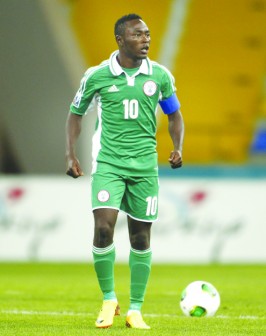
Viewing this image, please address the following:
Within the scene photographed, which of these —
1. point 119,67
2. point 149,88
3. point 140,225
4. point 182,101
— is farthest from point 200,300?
point 182,101

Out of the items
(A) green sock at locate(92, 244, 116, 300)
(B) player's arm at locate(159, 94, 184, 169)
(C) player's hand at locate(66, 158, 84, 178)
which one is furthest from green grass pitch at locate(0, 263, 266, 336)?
(B) player's arm at locate(159, 94, 184, 169)

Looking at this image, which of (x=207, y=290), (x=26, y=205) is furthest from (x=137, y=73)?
(x=26, y=205)

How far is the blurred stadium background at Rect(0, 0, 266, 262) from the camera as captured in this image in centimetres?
→ 1558

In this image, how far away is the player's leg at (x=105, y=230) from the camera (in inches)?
282

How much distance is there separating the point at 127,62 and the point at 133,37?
207 mm

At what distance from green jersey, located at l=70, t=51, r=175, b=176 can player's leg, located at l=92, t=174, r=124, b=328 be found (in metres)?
0.11

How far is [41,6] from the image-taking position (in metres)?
17.4

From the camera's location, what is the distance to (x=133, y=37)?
718 cm

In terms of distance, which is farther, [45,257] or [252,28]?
[252,28]

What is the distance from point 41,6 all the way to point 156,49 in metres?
2.34

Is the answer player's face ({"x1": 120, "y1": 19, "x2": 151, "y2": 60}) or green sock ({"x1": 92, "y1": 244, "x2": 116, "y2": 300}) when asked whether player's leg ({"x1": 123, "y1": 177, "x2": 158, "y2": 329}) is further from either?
player's face ({"x1": 120, "y1": 19, "x2": 151, "y2": 60})

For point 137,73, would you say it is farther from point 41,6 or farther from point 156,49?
point 156,49

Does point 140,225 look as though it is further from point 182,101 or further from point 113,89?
→ point 182,101

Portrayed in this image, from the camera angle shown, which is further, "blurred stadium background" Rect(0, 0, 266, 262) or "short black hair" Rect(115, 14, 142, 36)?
"blurred stadium background" Rect(0, 0, 266, 262)
